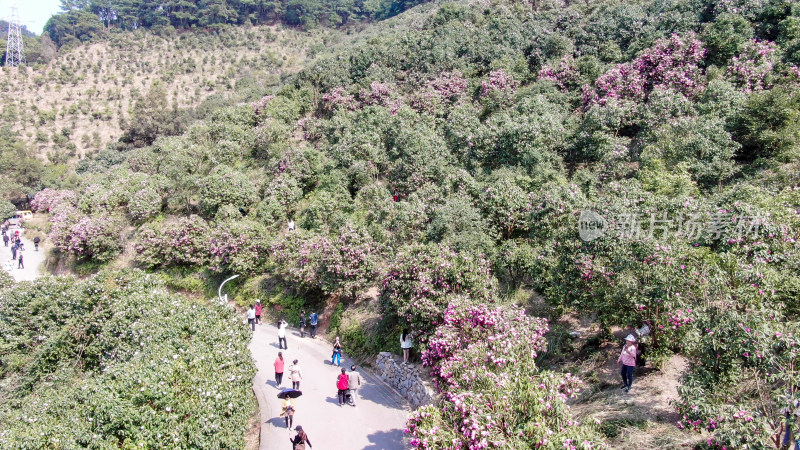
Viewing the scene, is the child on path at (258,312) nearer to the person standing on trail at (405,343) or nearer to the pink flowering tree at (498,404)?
the person standing on trail at (405,343)

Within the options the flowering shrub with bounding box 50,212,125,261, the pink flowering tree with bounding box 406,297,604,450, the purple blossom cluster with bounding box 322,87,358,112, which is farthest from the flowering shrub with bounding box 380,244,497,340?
the purple blossom cluster with bounding box 322,87,358,112

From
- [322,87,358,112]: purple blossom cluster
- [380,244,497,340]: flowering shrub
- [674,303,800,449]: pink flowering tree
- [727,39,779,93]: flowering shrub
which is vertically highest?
[727,39,779,93]: flowering shrub

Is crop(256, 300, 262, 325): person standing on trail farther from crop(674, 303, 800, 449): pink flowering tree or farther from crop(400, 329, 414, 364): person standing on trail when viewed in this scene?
crop(674, 303, 800, 449): pink flowering tree

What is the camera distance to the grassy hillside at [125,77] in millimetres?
59375

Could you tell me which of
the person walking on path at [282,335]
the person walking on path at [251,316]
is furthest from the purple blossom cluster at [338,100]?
the person walking on path at [282,335]

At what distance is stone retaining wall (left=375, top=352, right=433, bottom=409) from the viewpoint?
569 inches

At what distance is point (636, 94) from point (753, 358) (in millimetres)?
21990

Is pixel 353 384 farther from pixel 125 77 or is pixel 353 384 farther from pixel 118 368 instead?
pixel 125 77

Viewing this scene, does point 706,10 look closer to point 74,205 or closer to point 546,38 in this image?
point 546,38

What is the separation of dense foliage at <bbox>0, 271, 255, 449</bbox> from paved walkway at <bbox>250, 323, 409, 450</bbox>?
5.11 ft

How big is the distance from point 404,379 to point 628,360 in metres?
6.69

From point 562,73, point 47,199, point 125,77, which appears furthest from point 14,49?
point 562,73

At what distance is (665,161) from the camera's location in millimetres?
20703

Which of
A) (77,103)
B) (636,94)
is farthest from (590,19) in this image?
(77,103)
